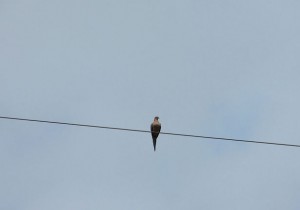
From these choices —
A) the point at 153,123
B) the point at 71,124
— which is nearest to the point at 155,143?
the point at 153,123

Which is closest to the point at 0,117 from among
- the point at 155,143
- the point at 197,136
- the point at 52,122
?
the point at 52,122

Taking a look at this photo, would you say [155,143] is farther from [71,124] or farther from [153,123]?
[71,124]

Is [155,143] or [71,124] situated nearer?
[71,124]

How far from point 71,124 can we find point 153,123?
8114mm

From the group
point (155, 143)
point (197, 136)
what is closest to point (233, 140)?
point (197, 136)

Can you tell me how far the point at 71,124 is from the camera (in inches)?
581

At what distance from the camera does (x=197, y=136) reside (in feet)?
47.3

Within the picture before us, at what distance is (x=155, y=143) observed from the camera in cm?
2234

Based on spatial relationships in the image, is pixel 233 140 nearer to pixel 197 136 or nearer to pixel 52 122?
pixel 197 136

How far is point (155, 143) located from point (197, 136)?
26.1ft

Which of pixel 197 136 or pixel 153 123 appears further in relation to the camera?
pixel 153 123

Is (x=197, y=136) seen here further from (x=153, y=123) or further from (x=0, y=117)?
(x=153, y=123)

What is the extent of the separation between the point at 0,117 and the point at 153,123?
336 inches

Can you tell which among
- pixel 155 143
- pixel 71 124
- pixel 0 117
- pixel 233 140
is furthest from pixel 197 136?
pixel 155 143
